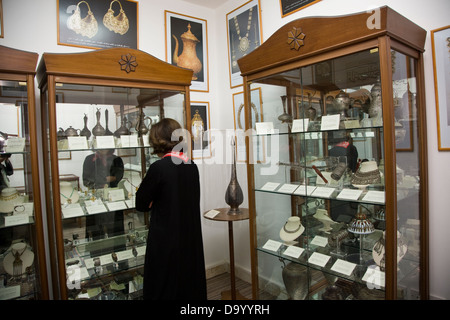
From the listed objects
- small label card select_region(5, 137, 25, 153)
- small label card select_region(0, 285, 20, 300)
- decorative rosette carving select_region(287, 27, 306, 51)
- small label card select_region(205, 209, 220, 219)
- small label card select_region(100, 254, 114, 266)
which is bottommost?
small label card select_region(0, 285, 20, 300)

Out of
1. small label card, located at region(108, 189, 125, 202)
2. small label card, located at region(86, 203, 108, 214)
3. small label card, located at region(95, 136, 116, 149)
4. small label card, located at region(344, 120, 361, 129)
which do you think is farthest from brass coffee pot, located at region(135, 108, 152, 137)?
small label card, located at region(344, 120, 361, 129)

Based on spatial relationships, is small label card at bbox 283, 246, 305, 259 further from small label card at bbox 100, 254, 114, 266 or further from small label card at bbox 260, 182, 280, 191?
small label card at bbox 100, 254, 114, 266

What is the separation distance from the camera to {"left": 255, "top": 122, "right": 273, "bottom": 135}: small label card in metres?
2.39

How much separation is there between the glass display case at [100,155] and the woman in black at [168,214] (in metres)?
0.55

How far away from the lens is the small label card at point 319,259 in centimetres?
203

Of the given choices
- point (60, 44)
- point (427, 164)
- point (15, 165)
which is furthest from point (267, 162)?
point (60, 44)

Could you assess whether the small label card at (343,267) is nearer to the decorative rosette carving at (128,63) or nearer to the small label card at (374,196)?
the small label card at (374,196)

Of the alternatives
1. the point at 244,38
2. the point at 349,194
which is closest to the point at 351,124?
→ the point at 349,194

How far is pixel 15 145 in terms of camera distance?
6.73 feet

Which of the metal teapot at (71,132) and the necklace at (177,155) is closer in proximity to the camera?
the necklace at (177,155)

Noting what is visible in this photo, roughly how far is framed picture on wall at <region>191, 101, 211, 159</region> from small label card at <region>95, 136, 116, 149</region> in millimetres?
1151

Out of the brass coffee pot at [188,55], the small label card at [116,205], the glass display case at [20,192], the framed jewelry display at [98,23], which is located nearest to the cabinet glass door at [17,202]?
the glass display case at [20,192]
